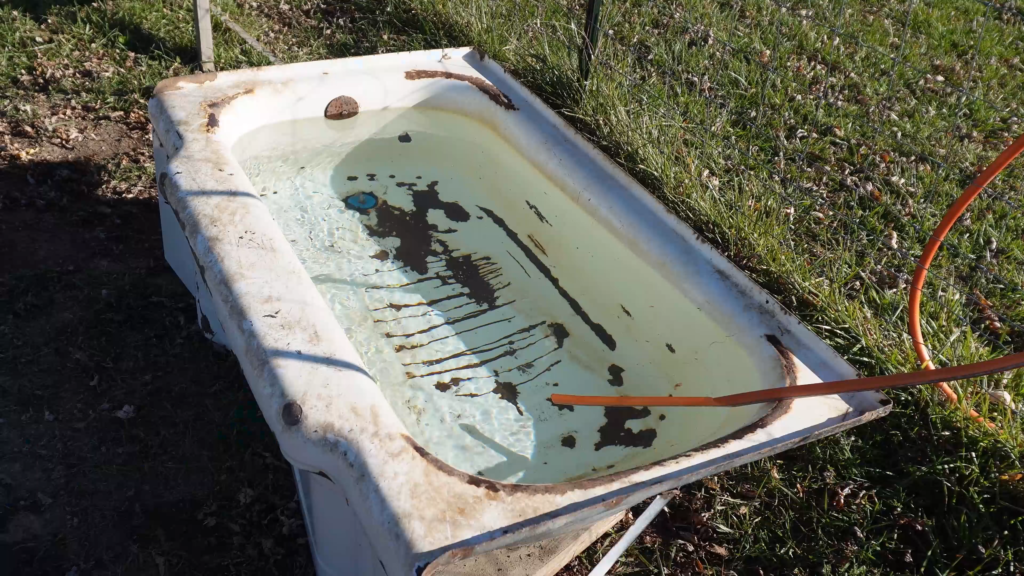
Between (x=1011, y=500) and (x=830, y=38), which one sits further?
(x=830, y=38)

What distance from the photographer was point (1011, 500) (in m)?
1.91

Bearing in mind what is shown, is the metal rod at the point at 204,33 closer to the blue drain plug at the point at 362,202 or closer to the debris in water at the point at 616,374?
the blue drain plug at the point at 362,202

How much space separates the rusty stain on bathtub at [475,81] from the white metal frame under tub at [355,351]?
63mm

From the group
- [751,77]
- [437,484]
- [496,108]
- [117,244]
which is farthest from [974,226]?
[117,244]

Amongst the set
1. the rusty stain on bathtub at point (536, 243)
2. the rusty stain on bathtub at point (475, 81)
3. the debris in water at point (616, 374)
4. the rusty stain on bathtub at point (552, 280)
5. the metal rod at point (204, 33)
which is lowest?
the debris in water at point (616, 374)

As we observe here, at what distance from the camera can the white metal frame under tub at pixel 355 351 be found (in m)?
1.29

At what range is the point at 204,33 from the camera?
3.22 m

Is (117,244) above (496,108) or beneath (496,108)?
beneath

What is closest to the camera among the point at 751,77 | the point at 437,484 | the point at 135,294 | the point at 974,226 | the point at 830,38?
the point at 437,484

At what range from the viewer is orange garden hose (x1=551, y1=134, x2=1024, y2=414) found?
1213 millimetres

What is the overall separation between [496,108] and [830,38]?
210cm

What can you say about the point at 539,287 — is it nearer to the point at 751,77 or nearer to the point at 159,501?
the point at 159,501

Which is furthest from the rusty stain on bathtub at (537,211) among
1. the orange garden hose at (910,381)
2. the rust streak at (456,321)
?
the orange garden hose at (910,381)

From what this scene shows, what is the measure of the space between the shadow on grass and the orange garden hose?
85cm
